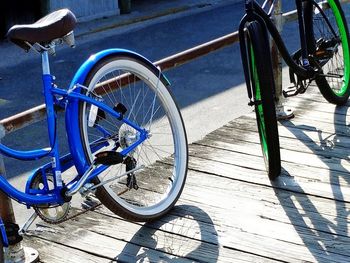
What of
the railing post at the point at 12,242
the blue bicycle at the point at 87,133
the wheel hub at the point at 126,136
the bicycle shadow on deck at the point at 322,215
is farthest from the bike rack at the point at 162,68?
the bicycle shadow on deck at the point at 322,215

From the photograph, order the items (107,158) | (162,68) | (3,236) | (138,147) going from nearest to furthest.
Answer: (3,236)
(107,158)
(138,147)
(162,68)

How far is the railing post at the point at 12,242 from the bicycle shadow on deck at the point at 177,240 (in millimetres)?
420

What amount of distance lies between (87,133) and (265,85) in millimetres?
1119

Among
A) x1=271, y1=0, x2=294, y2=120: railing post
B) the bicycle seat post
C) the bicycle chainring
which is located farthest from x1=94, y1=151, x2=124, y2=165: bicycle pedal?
x1=271, y1=0, x2=294, y2=120: railing post

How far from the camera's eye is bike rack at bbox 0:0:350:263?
10.4ft

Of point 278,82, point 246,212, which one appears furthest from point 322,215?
point 278,82

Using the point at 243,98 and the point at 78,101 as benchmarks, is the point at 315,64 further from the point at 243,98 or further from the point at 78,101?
A: the point at 243,98

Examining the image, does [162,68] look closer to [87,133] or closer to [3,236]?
[87,133]

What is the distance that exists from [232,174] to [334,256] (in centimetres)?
110

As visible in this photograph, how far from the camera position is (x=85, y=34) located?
11.7 m

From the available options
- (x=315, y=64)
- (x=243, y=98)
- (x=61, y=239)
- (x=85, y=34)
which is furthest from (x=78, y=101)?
(x=85, y=34)

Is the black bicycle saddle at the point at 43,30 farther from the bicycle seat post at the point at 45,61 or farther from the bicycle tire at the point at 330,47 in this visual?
the bicycle tire at the point at 330,47

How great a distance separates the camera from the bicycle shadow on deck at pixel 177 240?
11.0 ft

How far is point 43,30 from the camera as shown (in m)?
3.06
